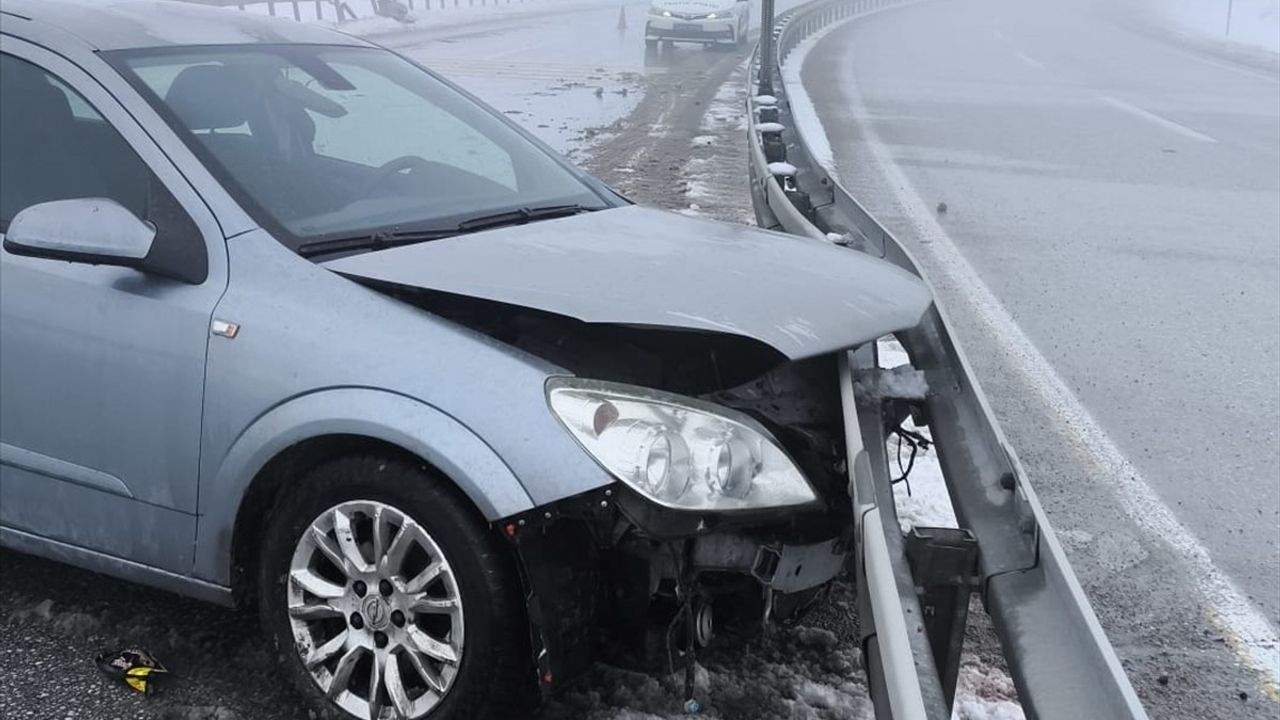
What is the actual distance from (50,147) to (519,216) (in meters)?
1.29

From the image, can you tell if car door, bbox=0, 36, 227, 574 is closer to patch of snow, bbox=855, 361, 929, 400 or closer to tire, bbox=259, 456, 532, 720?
tire, bbox=259, 456, 532, 720

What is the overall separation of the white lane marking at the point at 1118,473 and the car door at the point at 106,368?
2859 mm

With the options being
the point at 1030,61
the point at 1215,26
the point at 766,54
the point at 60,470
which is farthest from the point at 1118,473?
the point at 1215,26

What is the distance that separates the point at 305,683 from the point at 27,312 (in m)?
1.17

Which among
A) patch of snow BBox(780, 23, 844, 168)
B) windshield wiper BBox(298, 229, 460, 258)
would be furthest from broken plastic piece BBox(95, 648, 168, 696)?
patch of snow BBox(780, 23, 844, 168)

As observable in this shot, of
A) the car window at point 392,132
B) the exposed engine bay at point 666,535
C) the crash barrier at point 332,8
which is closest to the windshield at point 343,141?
the car window at point 392,132

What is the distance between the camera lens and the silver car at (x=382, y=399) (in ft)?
8.18

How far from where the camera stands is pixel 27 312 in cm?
297

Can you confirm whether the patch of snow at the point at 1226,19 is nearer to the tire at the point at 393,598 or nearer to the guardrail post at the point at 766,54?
the guardrail post at the point at 766,54

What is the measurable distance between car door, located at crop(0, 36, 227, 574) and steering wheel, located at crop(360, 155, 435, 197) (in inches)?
23.1

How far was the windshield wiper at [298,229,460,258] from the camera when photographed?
9.34ft

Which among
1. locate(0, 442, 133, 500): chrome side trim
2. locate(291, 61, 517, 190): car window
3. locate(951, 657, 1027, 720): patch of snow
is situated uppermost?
locate(291, 61, 517, 190): car window

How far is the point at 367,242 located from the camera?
9.68 ft

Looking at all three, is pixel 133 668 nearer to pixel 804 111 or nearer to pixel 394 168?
pixel 394 168
